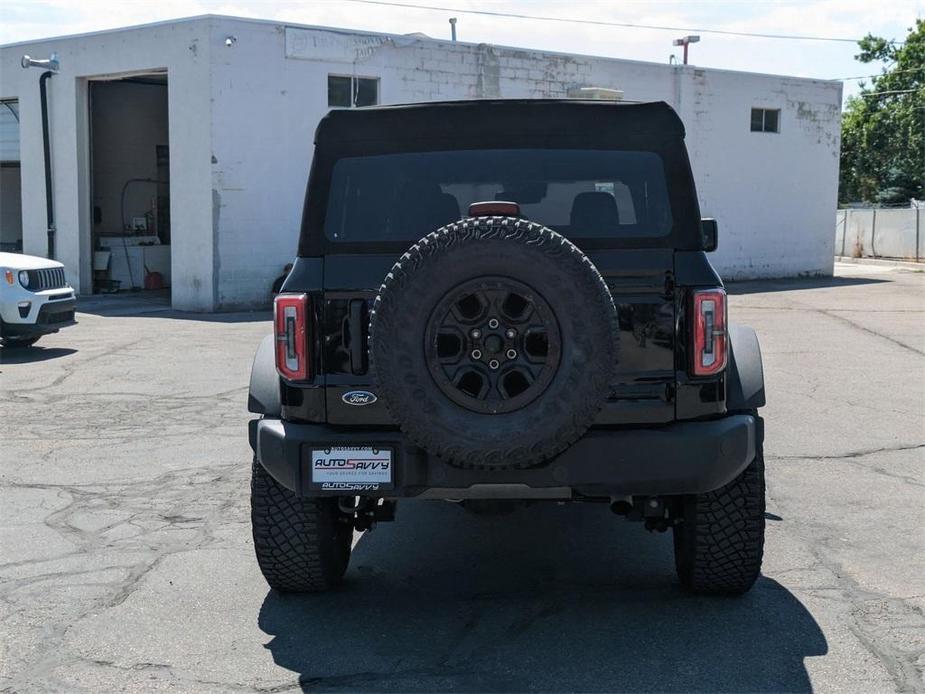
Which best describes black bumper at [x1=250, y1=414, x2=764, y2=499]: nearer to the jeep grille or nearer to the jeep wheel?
the jeep grille

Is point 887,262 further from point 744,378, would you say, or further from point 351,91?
point 744,378

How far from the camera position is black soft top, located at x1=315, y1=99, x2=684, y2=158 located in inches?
185

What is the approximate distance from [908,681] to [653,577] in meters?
1.40

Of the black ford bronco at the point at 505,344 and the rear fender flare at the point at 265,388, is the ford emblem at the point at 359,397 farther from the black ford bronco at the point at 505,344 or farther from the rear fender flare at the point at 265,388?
the rear fender flare at the point at 265,388

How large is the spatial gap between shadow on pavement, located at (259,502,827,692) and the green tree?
171 feet

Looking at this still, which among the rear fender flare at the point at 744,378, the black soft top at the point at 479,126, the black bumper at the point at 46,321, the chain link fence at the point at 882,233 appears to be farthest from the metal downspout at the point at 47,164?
the chain link fence at the point at 882,233

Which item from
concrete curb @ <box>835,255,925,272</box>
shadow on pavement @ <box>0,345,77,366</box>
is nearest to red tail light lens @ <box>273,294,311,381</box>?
shadow on pavement @ <box>0,345,77,366</box>

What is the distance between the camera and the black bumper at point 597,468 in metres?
4.14

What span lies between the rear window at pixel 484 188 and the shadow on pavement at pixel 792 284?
68.6 ft

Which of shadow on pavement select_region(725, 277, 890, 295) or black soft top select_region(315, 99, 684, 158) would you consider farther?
shadow on pavement select_region(725, 277, 890, 295)

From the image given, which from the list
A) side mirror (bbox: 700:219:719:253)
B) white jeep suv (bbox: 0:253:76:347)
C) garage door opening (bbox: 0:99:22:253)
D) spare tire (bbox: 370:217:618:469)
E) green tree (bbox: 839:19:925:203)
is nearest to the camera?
spare tire (bbox: 370:217:618:469)

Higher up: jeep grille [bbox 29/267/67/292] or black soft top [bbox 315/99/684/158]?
black soft top [bbox 315/99/684/158]

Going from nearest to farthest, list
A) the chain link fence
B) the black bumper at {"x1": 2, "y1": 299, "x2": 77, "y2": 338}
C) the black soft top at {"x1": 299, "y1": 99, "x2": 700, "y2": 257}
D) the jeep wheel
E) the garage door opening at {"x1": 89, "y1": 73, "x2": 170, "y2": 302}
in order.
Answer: the black soft top at {"x1": 299, "y1": 99, "x2": 700, "y2": 257} → the black bumper at {"x1": 2, "y1": 299, "x2": 77, "y2": 338} → the jeep wheel → the garage door opening at {"x1": 89, "y1": 73, "x2": 170, "y2": 302} → the chain link fence

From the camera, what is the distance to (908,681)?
3.92 metres
